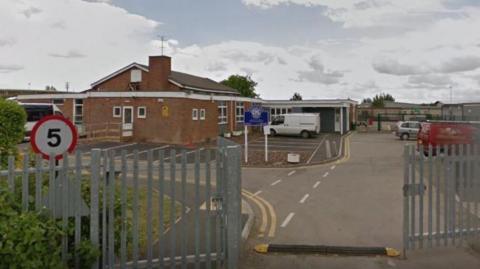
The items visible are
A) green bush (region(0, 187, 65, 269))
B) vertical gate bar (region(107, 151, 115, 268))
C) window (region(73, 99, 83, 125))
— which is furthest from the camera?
window (region(73, 99, 83, 125))

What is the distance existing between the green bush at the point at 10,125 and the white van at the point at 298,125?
27.5m

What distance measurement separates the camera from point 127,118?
28594mm

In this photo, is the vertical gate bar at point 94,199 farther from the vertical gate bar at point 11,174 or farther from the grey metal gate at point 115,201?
the vertical gate bar at point 11,174

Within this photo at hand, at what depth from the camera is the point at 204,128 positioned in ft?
101

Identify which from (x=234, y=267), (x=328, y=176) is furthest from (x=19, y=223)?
(x=328, y=176)

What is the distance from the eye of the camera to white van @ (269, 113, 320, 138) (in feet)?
116

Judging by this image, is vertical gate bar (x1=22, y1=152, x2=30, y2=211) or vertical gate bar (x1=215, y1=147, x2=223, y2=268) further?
vertical gate bar (x1=215, y1=147, x2=223, y2=268)

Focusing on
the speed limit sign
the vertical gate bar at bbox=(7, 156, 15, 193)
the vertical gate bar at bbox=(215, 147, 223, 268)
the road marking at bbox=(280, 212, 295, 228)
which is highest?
the speed limit sign

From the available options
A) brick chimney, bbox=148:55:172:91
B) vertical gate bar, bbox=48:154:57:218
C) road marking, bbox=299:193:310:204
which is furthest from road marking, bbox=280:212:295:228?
brick chimney, bbox=148:55:172:91

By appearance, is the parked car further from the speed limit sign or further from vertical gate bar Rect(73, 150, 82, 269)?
vertical gate bar Rect(73, 150, 82, 269)

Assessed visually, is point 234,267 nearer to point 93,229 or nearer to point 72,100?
point 93,229

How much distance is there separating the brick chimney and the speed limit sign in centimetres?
2863

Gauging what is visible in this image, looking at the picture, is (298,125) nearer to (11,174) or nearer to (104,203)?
(104,203)

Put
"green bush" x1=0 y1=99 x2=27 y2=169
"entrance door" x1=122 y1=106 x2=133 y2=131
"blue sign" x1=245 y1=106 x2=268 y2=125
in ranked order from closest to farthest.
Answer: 1. "green bush" x1=0 y1=99 x2=27 y2=169
2. "blue sign" x1=245 y1=106 x2=268 y2=125
3. "entrance door" x1=122 y1=106 x2=133 y2=131
